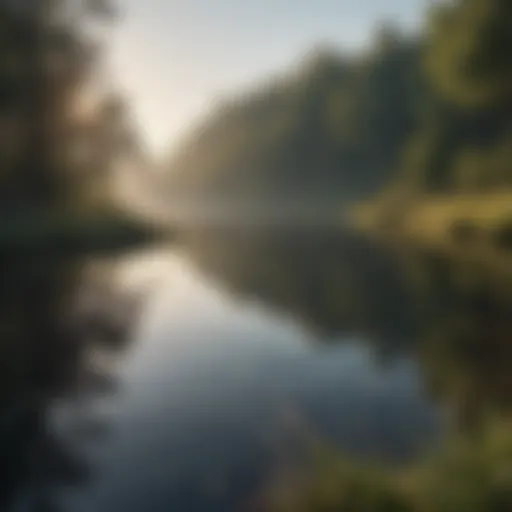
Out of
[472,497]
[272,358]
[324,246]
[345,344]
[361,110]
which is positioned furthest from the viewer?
[361,110]

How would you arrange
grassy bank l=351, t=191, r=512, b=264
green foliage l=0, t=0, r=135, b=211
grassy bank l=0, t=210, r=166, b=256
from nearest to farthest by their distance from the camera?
grassy bank l=351, t=191, r=512, b=264
grassy bank l=0, t=210, r=166, b=256
green foliage l=0, t=0, r=135, b=211

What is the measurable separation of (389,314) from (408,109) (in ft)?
177

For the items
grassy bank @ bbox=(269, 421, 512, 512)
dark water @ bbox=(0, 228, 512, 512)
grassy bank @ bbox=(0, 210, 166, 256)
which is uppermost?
grassy bank @ bbox=(0, 210, 166, 256)

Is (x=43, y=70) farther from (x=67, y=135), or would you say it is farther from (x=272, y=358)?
(x=272, y=358)

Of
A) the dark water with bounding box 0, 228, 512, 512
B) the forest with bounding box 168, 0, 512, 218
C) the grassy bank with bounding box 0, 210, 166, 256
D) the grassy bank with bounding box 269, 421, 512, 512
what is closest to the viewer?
the grassy bank with bounding box 269, 421, 512, 512

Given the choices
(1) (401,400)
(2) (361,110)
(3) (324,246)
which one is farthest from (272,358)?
(2) (361,110)

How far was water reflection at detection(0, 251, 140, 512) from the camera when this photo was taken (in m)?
6.41

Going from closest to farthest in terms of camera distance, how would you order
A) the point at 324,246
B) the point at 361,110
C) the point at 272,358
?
A: the point at 272,358 → the point at 324,246 → the point at 361,110

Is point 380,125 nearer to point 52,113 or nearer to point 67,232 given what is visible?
point 52,113

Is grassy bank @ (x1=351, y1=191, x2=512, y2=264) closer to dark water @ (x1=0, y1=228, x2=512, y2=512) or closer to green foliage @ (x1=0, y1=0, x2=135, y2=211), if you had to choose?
dark water @ (x1=0, y1=228, x2=512, y2=512)

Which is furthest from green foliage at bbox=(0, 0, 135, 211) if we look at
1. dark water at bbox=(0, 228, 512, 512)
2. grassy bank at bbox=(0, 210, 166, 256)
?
dark water at bbox=(0, 228, 512, 512)

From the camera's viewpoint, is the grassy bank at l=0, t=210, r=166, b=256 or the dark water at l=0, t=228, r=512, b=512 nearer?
the dark water at l=0, t=228, r=512, b=512

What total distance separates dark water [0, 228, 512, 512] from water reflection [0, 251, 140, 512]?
0.08 ft

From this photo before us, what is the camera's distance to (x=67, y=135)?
3494cm
